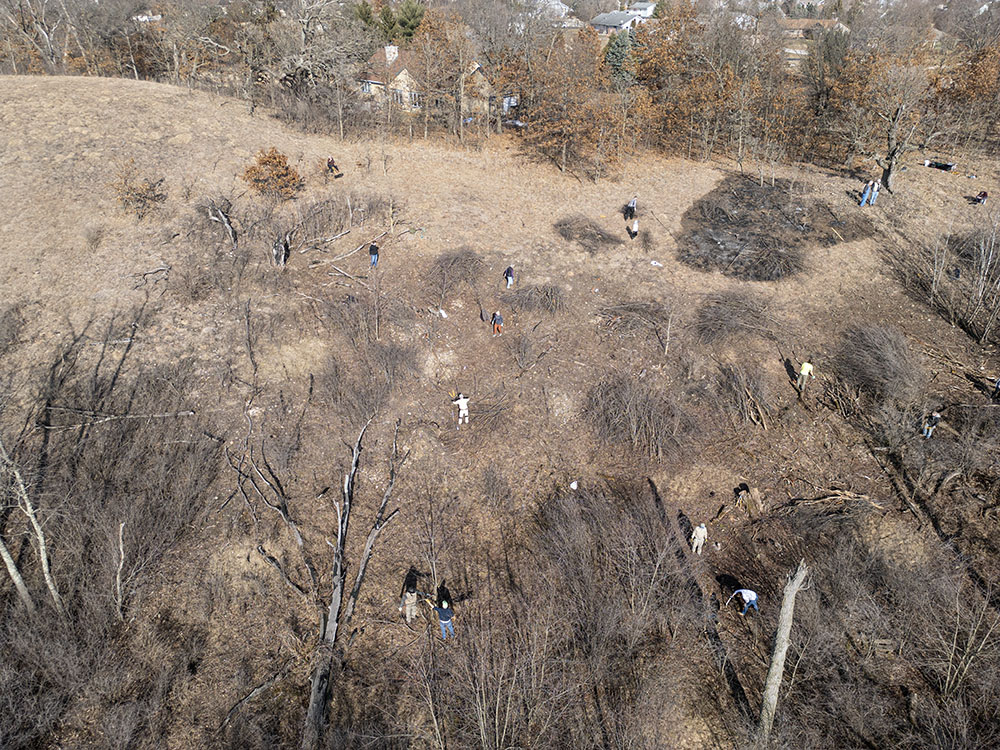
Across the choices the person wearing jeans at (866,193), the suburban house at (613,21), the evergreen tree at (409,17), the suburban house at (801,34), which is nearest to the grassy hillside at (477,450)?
the person wearing jeans at (866,193)

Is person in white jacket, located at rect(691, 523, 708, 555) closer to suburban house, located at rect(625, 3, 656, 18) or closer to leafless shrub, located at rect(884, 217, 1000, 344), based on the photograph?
leafless shrub, located at rect(884, 217, 1000, 344)

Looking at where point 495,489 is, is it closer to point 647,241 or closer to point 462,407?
point 462,407

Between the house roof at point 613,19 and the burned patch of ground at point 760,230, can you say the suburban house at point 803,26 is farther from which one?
the burned patch of ground at point 760,230

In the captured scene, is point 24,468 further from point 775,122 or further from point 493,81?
point 775,122

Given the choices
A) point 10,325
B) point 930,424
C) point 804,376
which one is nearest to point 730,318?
point 804,376

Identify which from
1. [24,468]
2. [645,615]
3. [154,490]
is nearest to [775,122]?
[645,615]

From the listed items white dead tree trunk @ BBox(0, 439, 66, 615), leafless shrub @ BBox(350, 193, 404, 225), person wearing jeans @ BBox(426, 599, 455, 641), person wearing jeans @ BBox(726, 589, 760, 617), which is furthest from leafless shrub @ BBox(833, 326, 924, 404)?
white dead tree trunk @ BBox(0, 439, 66, 615)

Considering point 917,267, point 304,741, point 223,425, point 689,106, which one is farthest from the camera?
point 689,106
